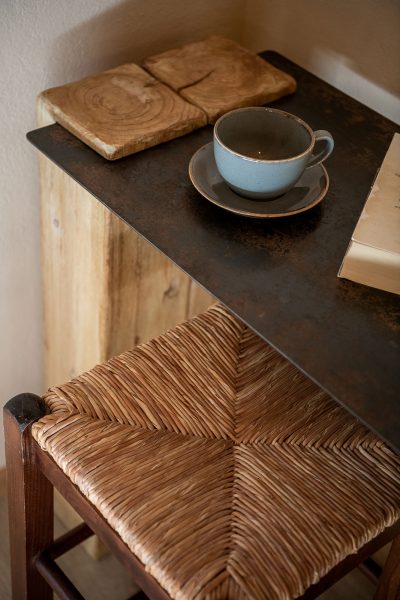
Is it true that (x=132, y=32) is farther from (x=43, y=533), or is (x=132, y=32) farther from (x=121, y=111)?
(x=43, y=533)

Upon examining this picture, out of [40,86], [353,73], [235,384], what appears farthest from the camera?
[353,73]

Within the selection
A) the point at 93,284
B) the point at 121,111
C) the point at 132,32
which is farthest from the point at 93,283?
the point at 132,32

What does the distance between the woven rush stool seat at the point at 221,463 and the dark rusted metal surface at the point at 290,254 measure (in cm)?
14

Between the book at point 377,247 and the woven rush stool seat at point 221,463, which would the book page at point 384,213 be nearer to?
the book at point 377,247

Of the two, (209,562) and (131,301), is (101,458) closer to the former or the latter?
(209,562)

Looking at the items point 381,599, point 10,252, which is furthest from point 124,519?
point 10,252

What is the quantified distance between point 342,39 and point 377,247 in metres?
0.48

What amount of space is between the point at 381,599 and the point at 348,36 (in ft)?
2.41

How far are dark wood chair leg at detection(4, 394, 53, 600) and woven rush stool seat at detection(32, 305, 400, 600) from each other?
22 mm

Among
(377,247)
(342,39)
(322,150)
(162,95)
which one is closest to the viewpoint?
(377,247)

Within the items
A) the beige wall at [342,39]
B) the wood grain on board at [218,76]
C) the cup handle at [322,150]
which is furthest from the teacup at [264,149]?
the beige wall at [342,39]

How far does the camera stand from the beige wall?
102 cm

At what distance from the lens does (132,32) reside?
103cm

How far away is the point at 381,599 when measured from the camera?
35.1 inches
